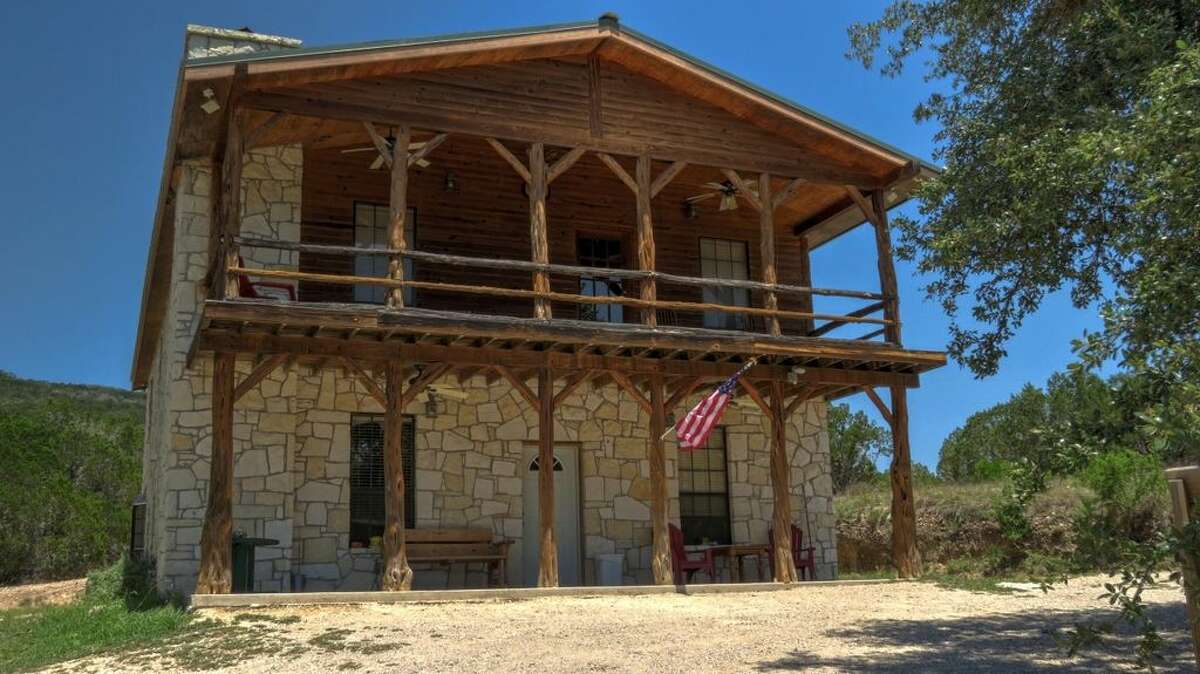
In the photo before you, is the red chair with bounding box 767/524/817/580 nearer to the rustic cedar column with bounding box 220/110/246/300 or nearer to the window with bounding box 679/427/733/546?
the window with bounding box 679/427/733/546

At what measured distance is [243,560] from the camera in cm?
1317

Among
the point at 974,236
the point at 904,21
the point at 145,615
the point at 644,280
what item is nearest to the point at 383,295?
the point at 644,280

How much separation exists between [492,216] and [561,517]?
461 centimetres

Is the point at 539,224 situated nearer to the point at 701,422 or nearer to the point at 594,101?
the point at 594,101

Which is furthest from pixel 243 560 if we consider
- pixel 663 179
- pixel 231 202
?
pixel 663 179

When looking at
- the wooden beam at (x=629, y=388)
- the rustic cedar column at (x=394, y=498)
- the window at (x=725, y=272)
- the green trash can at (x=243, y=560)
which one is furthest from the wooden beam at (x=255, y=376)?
the window at (x=725, y=272)

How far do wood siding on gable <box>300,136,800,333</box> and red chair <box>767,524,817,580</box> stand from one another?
3.69 metres

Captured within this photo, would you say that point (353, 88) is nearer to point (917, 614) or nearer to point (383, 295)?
point (383, 295)

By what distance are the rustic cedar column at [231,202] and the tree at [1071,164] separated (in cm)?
733

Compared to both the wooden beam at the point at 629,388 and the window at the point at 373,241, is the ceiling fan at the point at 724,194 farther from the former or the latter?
the window at the point at 373,241

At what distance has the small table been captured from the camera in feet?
52.1

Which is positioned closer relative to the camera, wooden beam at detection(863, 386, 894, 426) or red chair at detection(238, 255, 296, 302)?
red chair at detection(238, 255, 296, 302)

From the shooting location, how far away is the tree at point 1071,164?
6.71 m

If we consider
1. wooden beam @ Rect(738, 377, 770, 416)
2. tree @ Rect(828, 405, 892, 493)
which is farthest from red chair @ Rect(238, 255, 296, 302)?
tree @ Rect(828, 405, 892, 493)
